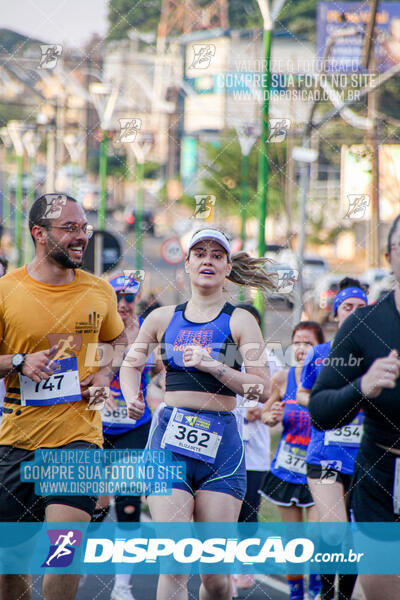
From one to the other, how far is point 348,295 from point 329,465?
3.69 feet

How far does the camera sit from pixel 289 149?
2600cm

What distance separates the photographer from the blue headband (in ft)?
19.2

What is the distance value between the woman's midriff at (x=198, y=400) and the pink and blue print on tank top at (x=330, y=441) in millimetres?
969

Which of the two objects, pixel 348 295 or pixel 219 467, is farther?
pixel 348 295

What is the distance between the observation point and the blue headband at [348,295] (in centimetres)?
585

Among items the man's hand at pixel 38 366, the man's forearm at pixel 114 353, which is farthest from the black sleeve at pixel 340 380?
the man's forearm at pixel 114 353

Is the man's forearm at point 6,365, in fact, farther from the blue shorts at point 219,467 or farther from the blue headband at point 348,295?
the blue headband at point 348,295

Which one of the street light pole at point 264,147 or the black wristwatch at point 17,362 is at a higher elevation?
the street light pole at point 264,147

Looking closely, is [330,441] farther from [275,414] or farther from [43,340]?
[43,340]

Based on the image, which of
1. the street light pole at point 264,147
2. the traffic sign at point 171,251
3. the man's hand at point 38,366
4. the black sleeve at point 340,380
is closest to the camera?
the black sleeve at point 340,380

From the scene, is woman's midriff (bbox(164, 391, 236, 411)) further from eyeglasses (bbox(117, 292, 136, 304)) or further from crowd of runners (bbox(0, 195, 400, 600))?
eyeglasses (bbox(117, 292, 136, 304))

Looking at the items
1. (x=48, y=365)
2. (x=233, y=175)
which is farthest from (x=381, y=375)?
(x=233, y=175)

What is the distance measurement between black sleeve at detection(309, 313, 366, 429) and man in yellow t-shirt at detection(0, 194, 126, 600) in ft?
4.62

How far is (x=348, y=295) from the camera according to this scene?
5848 mm
